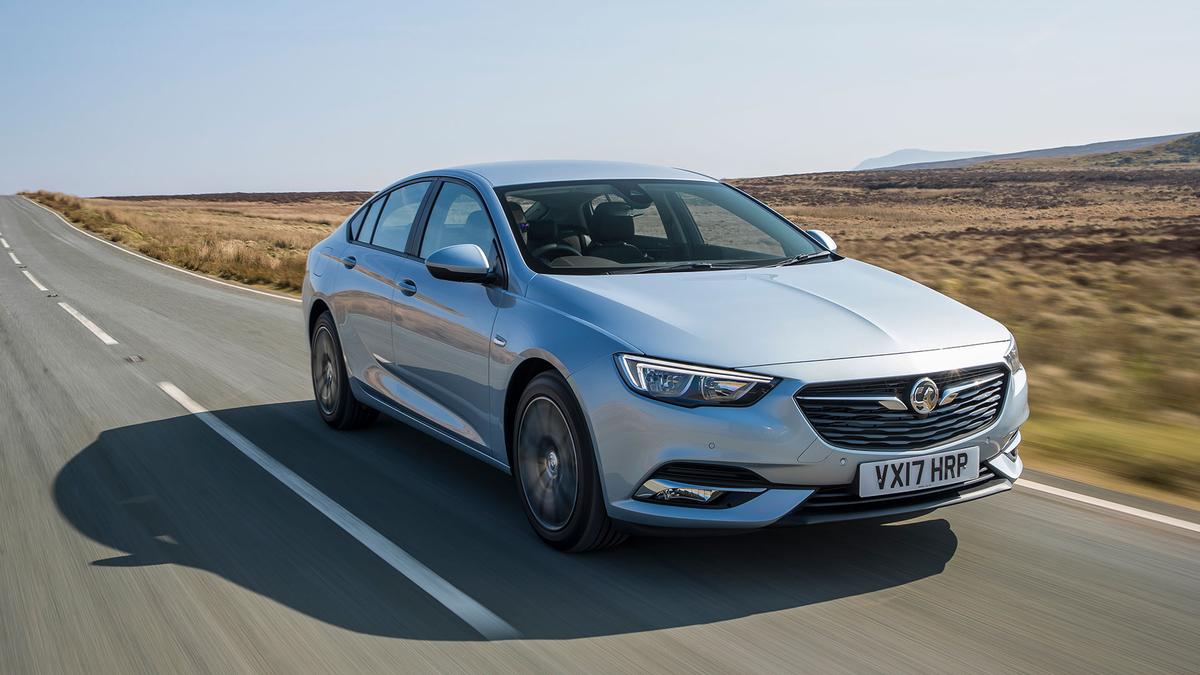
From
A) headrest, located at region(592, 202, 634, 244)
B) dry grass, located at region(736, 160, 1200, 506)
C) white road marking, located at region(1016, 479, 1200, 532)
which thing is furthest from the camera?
dry grass, located at region(736, 160, 1200, 506)

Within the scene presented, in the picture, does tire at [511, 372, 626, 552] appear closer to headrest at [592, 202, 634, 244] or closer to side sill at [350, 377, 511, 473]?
side sill at [350, 377, 511, 473]

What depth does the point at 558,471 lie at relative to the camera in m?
4.71

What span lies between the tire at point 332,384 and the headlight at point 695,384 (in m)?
3.40

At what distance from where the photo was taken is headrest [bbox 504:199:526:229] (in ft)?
17.9

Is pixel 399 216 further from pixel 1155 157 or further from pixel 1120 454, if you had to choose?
pixel 1155 157

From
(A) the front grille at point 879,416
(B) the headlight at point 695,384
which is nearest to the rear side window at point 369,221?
(B) the headlight at point 695,384

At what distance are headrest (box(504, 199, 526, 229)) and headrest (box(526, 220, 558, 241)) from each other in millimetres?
58

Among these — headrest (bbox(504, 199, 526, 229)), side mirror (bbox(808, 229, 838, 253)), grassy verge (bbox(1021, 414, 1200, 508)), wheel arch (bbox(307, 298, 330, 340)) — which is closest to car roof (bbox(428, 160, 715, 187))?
headrest (bbox(504, 199, 526, 229))

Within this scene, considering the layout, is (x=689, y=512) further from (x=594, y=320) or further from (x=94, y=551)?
(x=94, y=551)

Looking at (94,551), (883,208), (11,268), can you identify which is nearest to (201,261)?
(11,268)

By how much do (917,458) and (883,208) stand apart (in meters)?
63.2

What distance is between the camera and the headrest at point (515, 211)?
5.47 meters

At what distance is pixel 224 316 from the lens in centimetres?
1418

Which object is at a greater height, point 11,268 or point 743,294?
point 743,294
